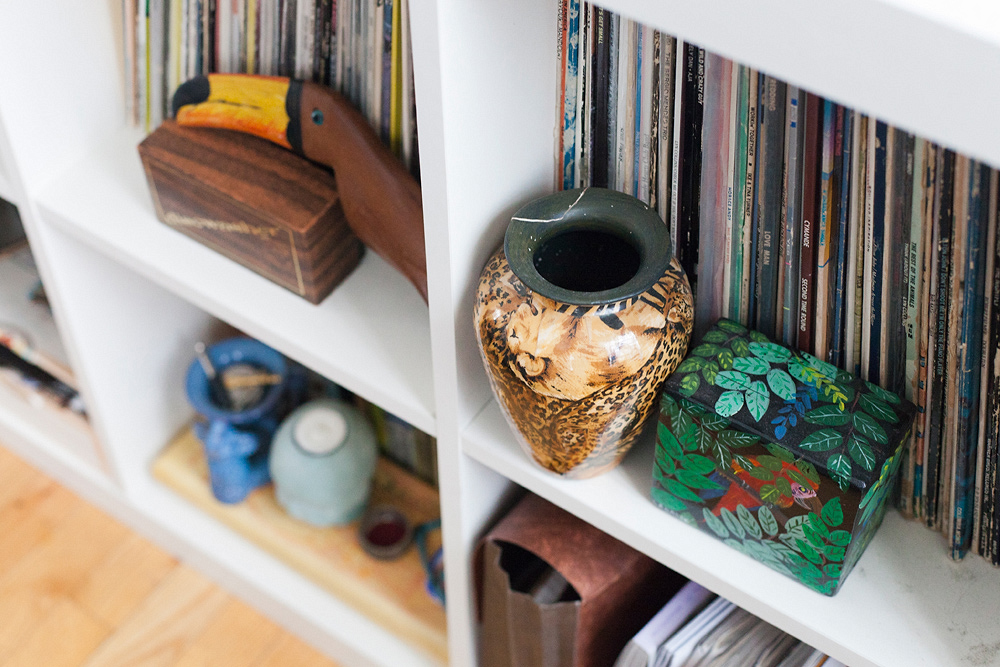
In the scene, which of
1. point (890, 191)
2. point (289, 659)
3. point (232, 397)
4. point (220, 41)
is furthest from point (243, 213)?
point (289, 659)

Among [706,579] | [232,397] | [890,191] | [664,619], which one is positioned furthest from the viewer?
[232,397]

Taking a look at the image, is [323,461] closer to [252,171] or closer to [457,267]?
[252,171]

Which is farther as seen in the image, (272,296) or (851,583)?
(272,296)

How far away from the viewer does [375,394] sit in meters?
0.87

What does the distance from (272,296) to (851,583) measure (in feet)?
1.84

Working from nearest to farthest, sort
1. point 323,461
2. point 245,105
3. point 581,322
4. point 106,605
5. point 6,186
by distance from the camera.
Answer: point 581,322 < point 245,105 < point 6,186 < point 323,461 < point 106,605

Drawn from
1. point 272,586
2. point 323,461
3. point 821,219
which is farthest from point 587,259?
point 272,586

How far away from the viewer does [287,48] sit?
89 cm

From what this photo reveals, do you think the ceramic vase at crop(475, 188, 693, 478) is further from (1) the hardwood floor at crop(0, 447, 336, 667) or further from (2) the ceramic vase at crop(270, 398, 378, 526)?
(1) the hardwood floor at crop(0, 447, 336, 667)

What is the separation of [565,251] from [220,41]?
1.38 ft

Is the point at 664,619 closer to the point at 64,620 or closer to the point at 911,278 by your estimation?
the point at 911,278

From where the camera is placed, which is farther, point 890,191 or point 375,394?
point 375,394

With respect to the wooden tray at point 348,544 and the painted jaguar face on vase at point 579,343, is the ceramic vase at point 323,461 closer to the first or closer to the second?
the wooden tray at point 348,544

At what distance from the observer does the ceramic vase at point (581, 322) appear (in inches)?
26.0
